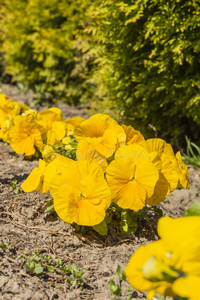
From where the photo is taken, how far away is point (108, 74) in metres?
3.84

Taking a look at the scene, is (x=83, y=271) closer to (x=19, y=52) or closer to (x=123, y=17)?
(x=123, y=17)

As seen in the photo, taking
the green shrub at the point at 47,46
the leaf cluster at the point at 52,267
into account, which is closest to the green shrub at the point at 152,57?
the green shrub at the point at 47,46

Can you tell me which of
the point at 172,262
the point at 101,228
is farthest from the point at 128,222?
the point at 172,262

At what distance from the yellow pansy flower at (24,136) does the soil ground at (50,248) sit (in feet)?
0.87

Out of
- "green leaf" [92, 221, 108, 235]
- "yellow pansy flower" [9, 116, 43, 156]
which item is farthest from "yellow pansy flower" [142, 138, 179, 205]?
"yellow pansy flower" [9, 116, 43, 156]

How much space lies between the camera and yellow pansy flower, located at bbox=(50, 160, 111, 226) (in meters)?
1.65

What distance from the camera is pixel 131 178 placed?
1696 mm

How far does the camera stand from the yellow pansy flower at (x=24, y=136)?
2600 millimetres

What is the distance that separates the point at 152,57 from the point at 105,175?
200cm

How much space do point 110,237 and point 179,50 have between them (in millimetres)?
1936

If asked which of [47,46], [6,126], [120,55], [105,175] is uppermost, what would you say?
[120,55]

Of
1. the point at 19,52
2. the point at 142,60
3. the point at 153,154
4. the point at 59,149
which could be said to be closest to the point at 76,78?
the point at 19,52

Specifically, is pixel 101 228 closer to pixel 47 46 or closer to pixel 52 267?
pixel 52 267

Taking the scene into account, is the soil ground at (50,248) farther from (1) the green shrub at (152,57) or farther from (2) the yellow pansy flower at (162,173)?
(1) the green shrub at (152,57)
